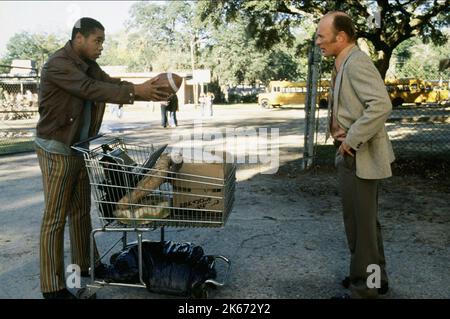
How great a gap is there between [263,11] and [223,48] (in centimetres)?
4346

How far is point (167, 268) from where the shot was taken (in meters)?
3.54

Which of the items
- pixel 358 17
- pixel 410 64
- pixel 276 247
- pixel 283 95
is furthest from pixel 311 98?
pixel 410 64

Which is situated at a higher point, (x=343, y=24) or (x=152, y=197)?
(x=343, y=24)

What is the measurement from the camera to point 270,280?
3928mm

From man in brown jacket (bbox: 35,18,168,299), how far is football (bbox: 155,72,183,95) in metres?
0.04

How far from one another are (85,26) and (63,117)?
0.68 meters

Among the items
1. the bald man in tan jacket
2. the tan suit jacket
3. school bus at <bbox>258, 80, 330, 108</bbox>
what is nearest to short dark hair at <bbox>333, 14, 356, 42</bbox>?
the bald man in tan jacket

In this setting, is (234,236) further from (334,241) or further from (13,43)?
(13,43)

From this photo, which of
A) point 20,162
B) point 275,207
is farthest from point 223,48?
point 275,207

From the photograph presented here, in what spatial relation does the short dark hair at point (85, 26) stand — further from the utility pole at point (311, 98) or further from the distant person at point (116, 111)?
the distant person at point (116, 111)

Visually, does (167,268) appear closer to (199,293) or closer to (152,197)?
(199,293)

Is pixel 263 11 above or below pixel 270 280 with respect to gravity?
above

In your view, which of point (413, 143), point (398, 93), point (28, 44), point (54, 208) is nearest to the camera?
point (54, 208)

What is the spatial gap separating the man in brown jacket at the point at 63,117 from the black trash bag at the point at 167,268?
0.44 metres
